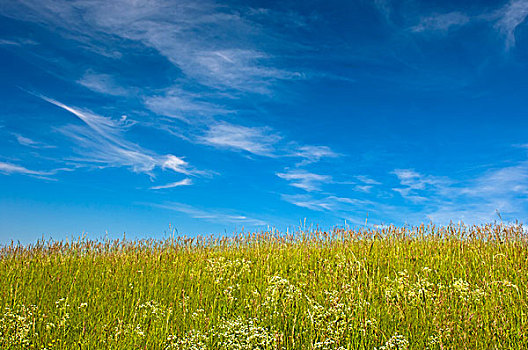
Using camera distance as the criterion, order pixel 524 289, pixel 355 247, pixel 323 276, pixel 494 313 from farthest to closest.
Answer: pixel 355 247 → pixel 323 276 → pixel 524 289 → pixel 494 313

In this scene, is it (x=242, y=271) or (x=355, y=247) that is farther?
(x=355, y=247)

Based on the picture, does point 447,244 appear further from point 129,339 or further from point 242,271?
point 129,339

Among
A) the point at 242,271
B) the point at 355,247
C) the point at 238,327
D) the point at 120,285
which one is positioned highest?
the point at 355,247

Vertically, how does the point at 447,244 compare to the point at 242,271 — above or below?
above

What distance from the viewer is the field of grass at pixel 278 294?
225 inches

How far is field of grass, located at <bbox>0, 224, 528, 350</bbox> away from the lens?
5.72 m

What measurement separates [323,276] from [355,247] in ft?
9.34

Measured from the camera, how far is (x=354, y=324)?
578 centimetres

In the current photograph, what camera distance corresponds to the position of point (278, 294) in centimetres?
679

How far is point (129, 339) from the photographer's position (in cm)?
590

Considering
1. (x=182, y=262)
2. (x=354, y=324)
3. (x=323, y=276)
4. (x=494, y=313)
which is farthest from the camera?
(x=182, y=262)

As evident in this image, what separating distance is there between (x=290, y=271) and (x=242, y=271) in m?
1.14

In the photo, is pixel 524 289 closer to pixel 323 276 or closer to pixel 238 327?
pixel 323 276

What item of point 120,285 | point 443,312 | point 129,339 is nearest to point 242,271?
point 120,285
